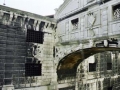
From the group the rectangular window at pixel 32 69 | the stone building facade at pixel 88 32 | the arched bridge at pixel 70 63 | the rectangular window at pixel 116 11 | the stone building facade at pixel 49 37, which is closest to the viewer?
the rectangular window at pixel 116 11

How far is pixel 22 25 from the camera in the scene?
12.0 m

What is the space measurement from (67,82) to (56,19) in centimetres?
576

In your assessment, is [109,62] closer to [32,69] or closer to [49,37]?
[49,37]

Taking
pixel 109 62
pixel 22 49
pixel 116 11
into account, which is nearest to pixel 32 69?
pixel 22 49

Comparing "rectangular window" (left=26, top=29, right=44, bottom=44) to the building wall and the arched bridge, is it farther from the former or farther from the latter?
the arched bridge

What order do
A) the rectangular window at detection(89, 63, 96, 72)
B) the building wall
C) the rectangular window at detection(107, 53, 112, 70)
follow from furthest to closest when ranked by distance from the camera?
the rectangular window at detection(107, 53, 112, 70), the rectangular window at detection(89, 63, 96, 72), the building wall

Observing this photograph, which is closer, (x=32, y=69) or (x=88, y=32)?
(x=88, y=32)

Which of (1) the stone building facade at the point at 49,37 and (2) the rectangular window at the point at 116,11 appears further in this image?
(1) the stone building facade at the point at 49,37

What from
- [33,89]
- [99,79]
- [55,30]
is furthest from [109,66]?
[33,89]

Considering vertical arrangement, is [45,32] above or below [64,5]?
below

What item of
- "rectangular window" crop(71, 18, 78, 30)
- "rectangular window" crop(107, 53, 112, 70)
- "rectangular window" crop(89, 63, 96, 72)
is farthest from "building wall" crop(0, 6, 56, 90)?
"rectangular window" crop(107, 53, 112, 70)

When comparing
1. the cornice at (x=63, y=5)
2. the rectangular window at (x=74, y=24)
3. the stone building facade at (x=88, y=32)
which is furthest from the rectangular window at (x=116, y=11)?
the cornice at (x=63, y=5)

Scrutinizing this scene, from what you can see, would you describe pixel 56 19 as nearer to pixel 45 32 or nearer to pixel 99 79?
pixel 45 32

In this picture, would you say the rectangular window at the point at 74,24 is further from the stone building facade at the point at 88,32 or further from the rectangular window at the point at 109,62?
the rectangular window at the point at 109,62
